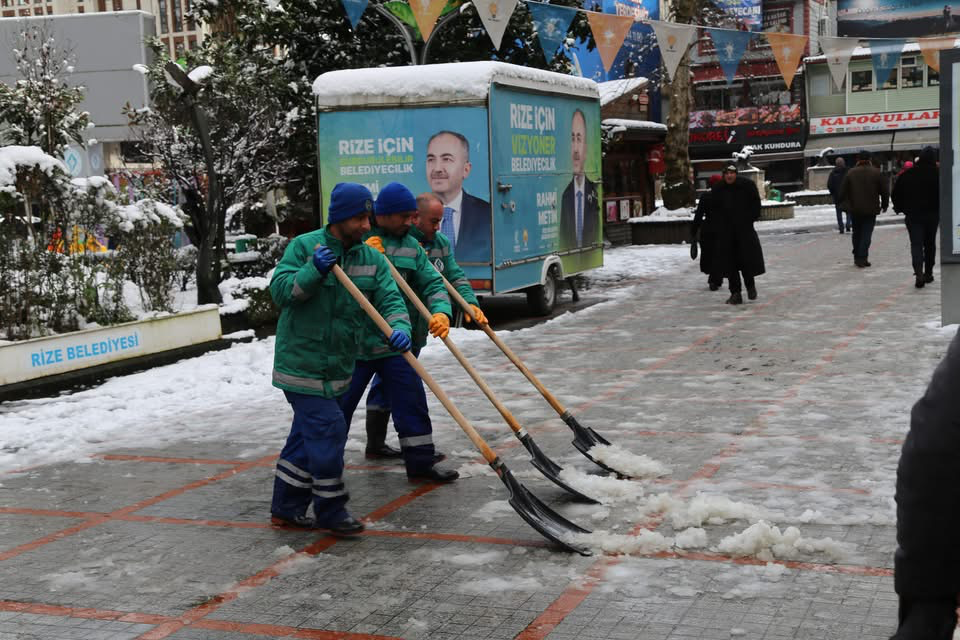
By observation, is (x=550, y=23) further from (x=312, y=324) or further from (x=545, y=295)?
(x=312, y=324)

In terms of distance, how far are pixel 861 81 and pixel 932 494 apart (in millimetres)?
60298

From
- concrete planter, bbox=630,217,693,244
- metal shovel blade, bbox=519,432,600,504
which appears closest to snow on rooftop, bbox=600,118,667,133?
concrete planter, bbox=630,217,693,244

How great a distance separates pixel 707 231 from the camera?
15.9 metres

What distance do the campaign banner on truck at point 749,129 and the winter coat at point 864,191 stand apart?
141 feet

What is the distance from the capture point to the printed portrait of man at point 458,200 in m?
13.2

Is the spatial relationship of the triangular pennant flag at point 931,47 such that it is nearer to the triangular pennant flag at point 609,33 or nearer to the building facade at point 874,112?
the triangular pennant flag at point 609,33

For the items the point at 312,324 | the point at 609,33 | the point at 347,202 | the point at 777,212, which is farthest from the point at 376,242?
the point at 777,212

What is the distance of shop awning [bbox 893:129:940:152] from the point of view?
2136 inches

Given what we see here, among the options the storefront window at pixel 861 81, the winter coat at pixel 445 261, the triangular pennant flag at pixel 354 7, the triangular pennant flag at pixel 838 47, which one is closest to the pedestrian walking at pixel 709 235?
the triangular pennant flag at pixel 838 47

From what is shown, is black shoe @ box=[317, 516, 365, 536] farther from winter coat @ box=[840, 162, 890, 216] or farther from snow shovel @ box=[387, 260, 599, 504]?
winter coat @ box=[840, 162, 890, 216]

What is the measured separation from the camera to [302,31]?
2017 cm

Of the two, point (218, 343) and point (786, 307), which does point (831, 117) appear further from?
point (218, 343)

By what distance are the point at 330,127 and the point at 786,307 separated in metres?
5.99

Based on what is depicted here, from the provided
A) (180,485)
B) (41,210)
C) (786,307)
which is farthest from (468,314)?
(786,307)
